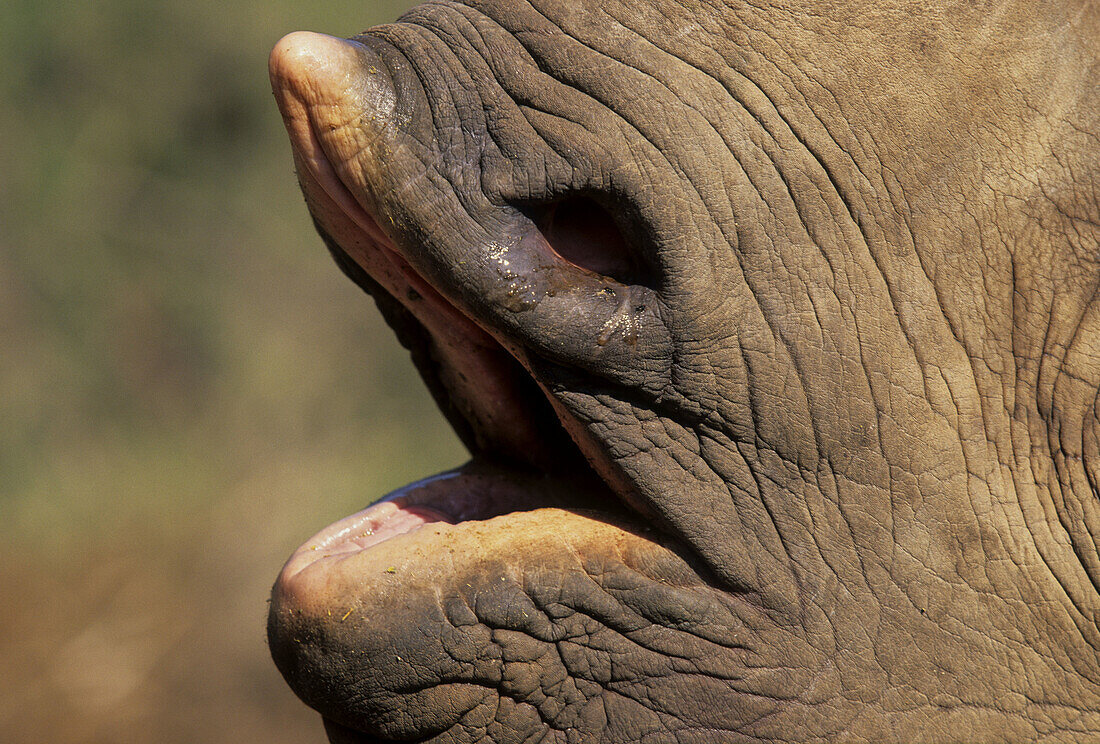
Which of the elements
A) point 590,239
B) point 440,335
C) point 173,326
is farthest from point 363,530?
point 173,326

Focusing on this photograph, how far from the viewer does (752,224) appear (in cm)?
184

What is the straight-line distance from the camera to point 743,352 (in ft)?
6.08

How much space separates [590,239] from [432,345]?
1.91 feet

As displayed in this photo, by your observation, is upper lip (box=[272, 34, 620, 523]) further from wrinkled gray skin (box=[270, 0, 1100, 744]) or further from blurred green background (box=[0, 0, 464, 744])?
blurred green background (box=[0, 0, 464, 744])

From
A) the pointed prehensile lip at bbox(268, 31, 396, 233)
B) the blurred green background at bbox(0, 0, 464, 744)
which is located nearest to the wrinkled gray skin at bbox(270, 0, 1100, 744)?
the pointed prehensile lip at bbox(268, 31, 396, 233)

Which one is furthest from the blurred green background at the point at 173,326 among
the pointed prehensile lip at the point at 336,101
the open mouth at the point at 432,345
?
the pointed prehensile lip at the point at 336,101

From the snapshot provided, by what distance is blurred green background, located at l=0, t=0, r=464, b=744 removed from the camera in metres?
6.60

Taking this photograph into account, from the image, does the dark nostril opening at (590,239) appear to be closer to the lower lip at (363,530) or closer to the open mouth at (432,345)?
the open mouth at (432,345)

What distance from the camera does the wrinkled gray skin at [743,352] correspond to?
5.89 ft

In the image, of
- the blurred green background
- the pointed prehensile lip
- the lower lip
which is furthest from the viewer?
the blurred green background

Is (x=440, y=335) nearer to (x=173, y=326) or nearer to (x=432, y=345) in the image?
(x=432, y=345)

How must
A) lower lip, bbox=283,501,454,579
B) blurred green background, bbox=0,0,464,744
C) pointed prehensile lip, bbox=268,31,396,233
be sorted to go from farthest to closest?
blurred green background, bbox=0,0,464,744 < lower lip, bbox=283,501,454,579 < pointed prehensile lip, bbox=268,31,396,233

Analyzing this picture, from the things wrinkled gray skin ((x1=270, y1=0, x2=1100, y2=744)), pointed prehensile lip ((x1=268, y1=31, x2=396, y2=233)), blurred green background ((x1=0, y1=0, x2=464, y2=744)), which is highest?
blurred green background ((x1=0, y1=0, x2=464, y2=744))

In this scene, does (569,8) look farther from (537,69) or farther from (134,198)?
(134,198)
